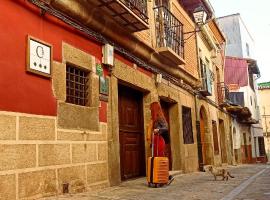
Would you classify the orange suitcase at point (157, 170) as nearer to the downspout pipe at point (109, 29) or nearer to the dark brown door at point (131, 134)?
the dark brown door at point (131, 134)

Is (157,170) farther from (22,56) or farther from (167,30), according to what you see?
(167,30)

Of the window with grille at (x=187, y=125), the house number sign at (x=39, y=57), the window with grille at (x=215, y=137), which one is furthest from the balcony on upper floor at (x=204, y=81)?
the house number sign at (x=39, y=57)

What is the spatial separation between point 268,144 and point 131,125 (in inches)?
1344

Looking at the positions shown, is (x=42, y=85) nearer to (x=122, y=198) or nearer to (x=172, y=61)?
(x=122, y=198)

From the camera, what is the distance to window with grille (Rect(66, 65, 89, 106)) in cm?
637

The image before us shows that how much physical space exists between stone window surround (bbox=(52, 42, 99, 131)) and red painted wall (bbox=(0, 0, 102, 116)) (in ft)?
0.46

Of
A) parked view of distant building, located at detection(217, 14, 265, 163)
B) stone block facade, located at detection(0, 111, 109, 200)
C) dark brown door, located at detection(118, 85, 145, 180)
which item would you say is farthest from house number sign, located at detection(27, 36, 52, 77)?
parked view of distant building, located at detection(217, 14, 265, 163)

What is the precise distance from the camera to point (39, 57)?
17.6ft

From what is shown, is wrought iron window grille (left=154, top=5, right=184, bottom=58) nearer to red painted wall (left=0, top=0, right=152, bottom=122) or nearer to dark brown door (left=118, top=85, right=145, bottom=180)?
dark brown door (left=118, top=85, right=145, bottom=180)

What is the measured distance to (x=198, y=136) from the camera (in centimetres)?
1359

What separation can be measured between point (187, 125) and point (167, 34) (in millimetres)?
3563

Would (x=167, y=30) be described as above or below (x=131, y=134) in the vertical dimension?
above

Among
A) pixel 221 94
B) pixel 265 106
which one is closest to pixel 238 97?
pixel 221 94

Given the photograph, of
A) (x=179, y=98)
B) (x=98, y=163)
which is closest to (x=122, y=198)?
(x=98, y=163)
